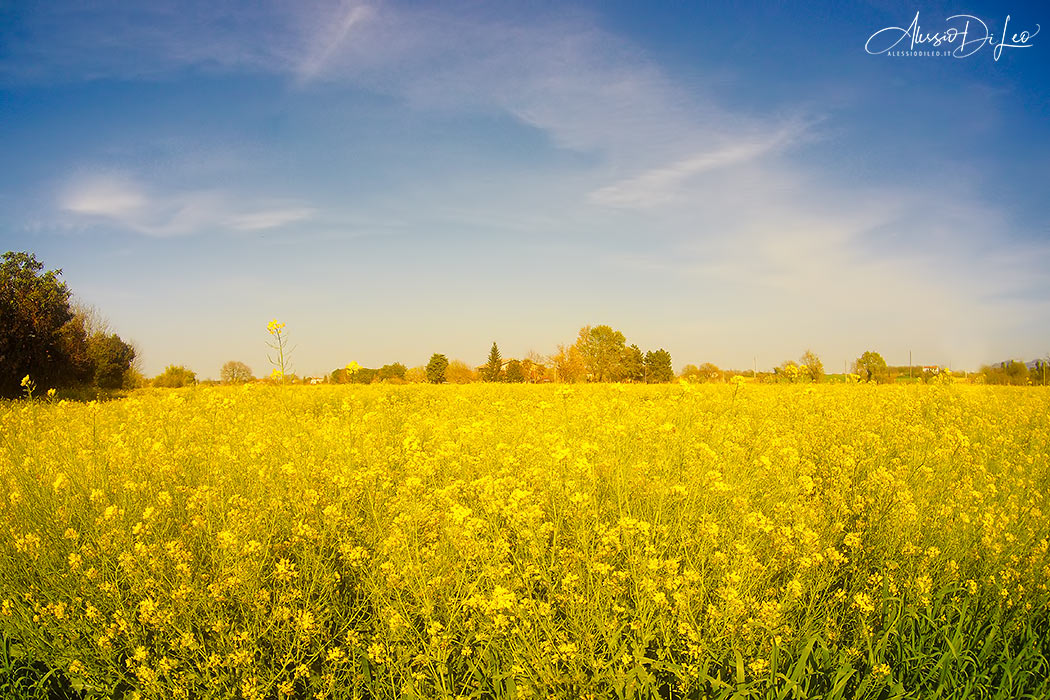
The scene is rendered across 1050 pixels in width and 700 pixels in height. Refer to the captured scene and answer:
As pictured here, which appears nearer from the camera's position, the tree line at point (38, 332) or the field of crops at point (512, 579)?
the field of crops at point (512, 579)

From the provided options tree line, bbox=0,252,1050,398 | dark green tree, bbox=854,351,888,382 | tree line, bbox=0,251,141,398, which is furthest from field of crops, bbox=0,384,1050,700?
dark green tree, bbox=854,351,888,382

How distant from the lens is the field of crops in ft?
8.28

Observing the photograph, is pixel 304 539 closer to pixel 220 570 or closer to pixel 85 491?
pixel 220 570

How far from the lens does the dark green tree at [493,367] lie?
31.3m

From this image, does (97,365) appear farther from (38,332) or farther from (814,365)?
(814,365)

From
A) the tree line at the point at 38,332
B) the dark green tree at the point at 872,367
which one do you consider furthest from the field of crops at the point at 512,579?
the dark green tree at the point at 872,367

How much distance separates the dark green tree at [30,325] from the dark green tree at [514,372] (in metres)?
17.9

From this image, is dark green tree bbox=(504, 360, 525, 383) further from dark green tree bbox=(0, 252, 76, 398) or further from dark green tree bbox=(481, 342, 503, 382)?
dark green tree bbox=(0, 252, 76, 398)

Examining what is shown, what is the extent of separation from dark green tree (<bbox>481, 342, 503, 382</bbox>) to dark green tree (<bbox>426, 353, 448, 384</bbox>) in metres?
2.58

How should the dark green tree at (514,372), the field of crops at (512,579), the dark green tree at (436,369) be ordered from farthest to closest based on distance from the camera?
the dark green tree at (436,369) < the dark green tree at (514,372) < the field of crops at (512,579)

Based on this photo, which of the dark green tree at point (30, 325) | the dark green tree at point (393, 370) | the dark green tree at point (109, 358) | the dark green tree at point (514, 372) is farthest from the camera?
the dark green tree at point (393, 370)

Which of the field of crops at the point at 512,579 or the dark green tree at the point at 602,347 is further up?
the dark green tree at the point at 602,347

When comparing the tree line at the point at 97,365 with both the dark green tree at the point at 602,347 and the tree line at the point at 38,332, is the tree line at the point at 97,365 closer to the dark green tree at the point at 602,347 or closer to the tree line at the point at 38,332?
the tree line at the point at 38,332

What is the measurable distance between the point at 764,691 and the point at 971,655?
131 centimetres
